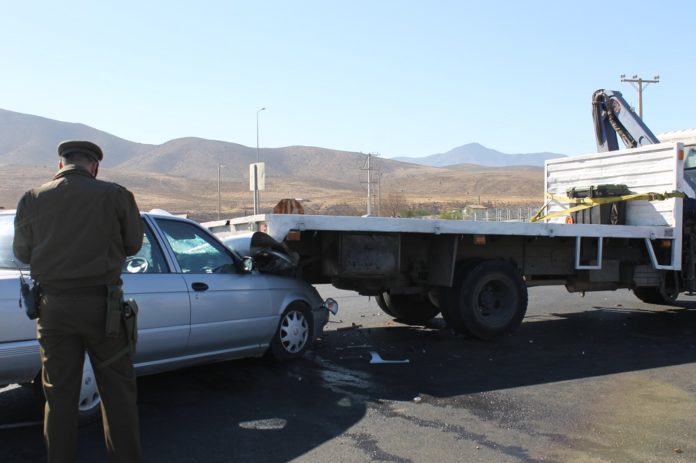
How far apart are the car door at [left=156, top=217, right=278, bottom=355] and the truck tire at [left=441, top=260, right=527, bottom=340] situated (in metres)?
2.59

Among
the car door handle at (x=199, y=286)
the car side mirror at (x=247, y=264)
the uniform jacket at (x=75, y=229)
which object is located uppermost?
the uniform jacket at (x=75, y=229)

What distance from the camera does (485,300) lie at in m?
8.68

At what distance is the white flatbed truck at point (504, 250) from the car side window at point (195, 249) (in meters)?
0.54

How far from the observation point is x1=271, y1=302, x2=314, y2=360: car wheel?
22.7 feet

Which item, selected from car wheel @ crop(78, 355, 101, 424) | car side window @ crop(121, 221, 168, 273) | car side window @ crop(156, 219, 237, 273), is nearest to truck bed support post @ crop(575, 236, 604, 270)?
car side window @ crop(156, 219, 237, 273)

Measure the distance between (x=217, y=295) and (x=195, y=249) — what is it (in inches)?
18.8

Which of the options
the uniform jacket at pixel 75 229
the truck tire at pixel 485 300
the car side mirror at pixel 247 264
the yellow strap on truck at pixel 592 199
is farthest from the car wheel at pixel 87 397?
the yellow strap on truck at pixel 592 199

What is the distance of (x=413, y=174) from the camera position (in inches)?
7574

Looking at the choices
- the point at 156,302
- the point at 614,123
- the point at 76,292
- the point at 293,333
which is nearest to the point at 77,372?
the point at 76,292

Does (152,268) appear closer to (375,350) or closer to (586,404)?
(375,350)

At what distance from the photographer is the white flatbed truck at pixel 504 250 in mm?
7695

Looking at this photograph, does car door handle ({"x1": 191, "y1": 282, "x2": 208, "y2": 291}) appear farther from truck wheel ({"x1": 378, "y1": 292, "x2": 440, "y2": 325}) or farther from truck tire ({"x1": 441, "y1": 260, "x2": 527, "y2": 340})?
truck wheel ({"x1": 378, "y1": 292, "x2": 440, "y2": 325})

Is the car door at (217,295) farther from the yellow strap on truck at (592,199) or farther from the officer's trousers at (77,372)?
the yellow strap on truck at (592,199)

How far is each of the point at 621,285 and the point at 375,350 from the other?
13.5 ft
